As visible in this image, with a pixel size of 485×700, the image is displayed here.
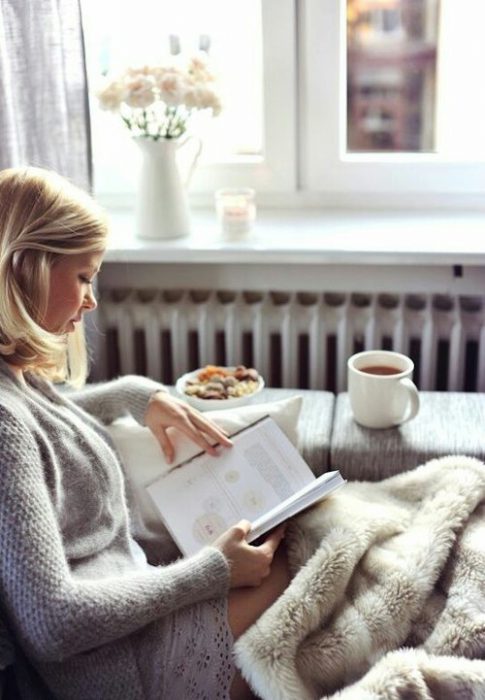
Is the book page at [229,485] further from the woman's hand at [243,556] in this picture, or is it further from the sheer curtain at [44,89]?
the sheer curtain at [44,89]

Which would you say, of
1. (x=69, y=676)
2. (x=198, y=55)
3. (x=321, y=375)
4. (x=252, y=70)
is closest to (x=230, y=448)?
(x=69, y=676)

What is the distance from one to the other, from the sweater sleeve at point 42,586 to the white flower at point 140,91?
0.88m

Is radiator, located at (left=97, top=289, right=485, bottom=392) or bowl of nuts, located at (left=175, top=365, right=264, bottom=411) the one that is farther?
radiator, located at (left=97, top=289, right=485, bottom=392)

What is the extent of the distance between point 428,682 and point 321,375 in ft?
3.36

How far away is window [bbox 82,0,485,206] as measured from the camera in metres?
2.04

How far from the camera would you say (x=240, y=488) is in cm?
147

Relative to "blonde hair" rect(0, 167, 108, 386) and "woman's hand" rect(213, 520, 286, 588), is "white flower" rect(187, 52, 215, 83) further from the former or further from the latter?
"woman's hand" rect(213, 520, 286, 588)

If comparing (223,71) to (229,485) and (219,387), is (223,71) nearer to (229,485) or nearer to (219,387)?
(219,387)

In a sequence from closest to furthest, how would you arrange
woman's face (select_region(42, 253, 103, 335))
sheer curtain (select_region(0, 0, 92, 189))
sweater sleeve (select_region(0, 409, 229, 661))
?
sweater sleeve (select_region(0, 409, 229, 661)) → woman's face (select_region(42, 253, 103, 335)) → sheer curtain (select_region(0, 0, 92, 189))

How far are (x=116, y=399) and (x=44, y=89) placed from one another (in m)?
0.66

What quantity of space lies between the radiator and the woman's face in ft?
2.55

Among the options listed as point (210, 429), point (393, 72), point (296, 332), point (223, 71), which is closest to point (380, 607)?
point (210, 429)

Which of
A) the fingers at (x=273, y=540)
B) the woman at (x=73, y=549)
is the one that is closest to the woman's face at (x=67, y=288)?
the woman at (x=73, y=549)

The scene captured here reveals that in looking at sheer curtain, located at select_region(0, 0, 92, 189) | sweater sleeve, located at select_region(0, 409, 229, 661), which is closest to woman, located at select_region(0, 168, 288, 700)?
sweater sleeve, located at select_region(0, 409, 229, 661)
